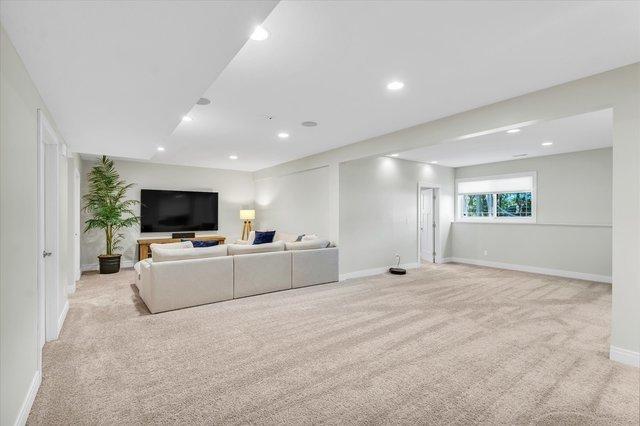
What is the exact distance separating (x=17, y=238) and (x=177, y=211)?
21.3ft

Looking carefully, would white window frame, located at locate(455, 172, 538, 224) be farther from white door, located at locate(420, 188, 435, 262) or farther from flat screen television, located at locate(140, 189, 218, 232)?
flat screen television, located at locate(140, 189, 218, 232)

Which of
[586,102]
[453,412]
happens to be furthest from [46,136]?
[586,102]

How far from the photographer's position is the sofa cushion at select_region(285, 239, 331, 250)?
5.33m

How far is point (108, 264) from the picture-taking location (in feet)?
21.2

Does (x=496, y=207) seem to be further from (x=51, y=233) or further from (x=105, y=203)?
(x=105, y=203)

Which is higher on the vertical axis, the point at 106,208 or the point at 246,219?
the point at 106,208

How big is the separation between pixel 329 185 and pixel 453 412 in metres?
4.71

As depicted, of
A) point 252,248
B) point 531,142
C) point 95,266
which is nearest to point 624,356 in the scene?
point 531,142

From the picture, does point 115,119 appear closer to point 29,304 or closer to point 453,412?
point 29,304

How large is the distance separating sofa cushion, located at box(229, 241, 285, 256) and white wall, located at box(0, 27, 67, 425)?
252 cm

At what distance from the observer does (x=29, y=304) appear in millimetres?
2100

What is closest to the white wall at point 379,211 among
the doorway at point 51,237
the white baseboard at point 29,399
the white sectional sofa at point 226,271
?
the white sectional sofa at point 226,271

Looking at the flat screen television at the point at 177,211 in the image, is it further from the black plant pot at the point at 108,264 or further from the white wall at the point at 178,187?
the black plant pot at the point at 108,264

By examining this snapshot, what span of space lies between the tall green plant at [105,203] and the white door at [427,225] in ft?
23.6
